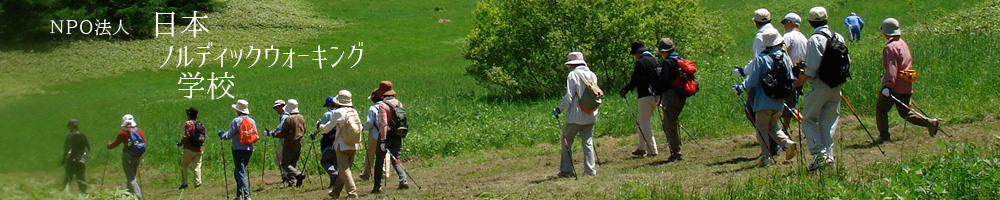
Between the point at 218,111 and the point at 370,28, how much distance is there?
102 ft

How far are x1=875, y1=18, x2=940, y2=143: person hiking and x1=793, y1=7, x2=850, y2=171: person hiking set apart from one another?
1.57 m

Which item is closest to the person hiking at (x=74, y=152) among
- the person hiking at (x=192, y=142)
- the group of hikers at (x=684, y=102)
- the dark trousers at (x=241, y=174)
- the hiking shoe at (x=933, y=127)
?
the group of hikers at (x=684, y=102)

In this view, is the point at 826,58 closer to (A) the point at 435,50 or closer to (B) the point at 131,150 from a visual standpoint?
(B) the point at 131,150

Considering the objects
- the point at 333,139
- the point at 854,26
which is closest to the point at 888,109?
the point at 333,139

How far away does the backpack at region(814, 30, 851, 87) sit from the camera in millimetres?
9117

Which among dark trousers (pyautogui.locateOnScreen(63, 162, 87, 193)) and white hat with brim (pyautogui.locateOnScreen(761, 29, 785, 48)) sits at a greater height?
white hat with brim (pyautogui.locateOnScreen(761, 29, 785, 48))

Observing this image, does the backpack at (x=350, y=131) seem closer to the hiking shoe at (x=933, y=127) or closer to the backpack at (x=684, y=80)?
the backpack at (x=684, y=80)

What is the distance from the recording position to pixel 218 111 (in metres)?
27.8

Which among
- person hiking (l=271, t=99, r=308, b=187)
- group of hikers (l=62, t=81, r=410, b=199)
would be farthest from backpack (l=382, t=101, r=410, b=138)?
person hiking (l=271, t=99, r=308, b=187)

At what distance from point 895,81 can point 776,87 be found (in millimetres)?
2157

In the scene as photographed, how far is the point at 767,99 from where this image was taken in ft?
32.5

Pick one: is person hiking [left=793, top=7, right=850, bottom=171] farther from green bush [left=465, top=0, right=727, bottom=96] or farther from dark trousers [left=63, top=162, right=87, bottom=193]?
green bush [left=465, top=0, right=727, bottom=96]

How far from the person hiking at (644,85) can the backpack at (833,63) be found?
2508 mm

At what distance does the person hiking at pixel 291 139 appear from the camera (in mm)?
13570
